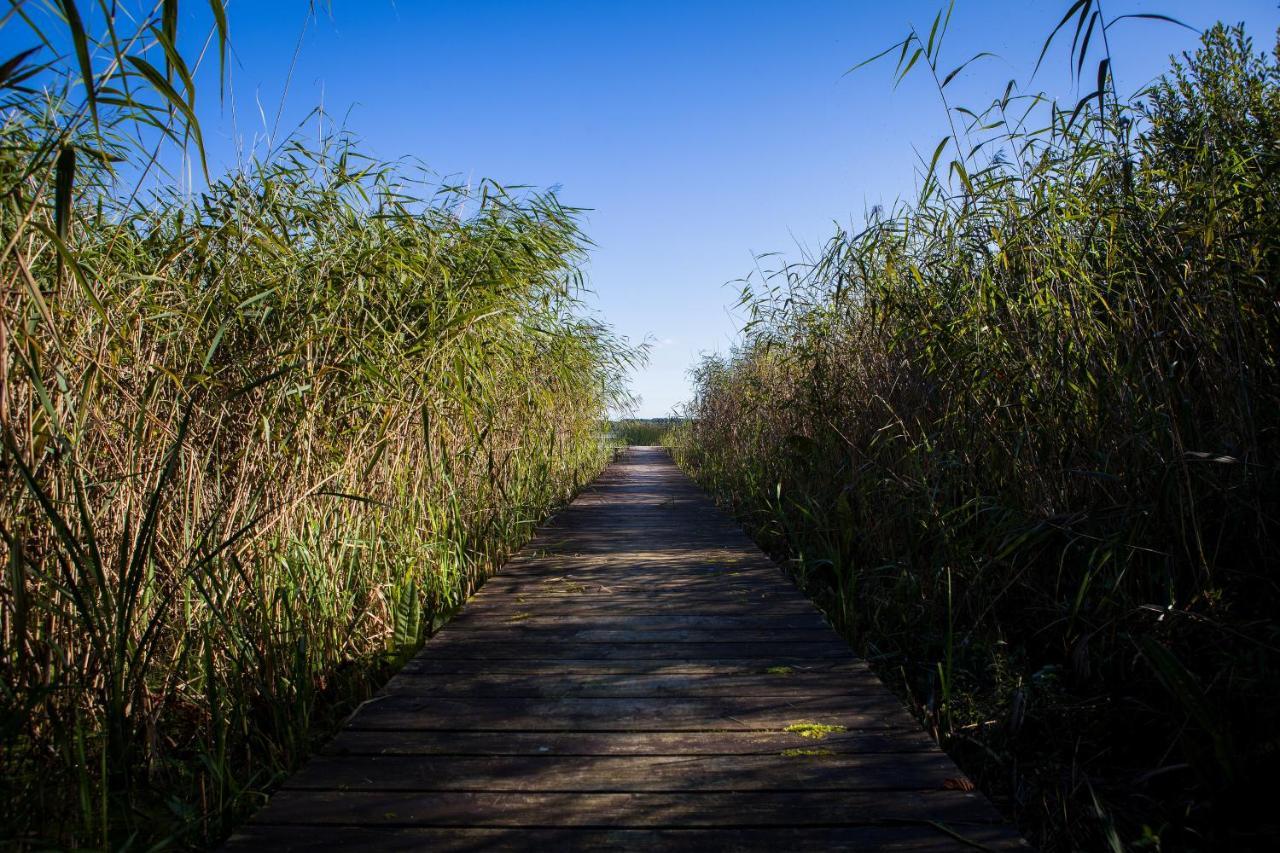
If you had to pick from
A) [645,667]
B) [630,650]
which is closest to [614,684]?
[645,667]

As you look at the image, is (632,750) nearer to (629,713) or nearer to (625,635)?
(629,713)

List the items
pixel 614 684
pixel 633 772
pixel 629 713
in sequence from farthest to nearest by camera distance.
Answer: pixel 614 684, pixel 629 713, pixel 633 772

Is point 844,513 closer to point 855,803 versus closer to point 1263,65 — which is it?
point 855,803

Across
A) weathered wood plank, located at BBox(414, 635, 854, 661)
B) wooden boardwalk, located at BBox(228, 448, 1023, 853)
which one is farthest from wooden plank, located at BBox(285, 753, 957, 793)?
weathered wood plank, located at BBox(414, 635, 854, 661)

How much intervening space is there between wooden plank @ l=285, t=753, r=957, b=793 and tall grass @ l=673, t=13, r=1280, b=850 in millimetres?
441

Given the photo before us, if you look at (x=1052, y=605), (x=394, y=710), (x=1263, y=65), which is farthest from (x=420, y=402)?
(x=1263, y=65)

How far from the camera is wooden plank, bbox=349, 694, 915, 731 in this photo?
1.75 meters

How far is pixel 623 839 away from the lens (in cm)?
128

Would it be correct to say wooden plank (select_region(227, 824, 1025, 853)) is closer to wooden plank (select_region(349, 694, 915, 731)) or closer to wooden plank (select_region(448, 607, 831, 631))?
wooden plank (select_region(349, 694, 915, 731))

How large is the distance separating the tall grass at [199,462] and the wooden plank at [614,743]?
0.32 meters

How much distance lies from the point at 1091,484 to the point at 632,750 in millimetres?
1775

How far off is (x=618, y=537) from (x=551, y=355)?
157 cm

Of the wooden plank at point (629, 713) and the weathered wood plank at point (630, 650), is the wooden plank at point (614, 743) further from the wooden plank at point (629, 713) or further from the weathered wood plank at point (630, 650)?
the weathered wood plank at point (630, 650)

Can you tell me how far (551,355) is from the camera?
17.0 ft
